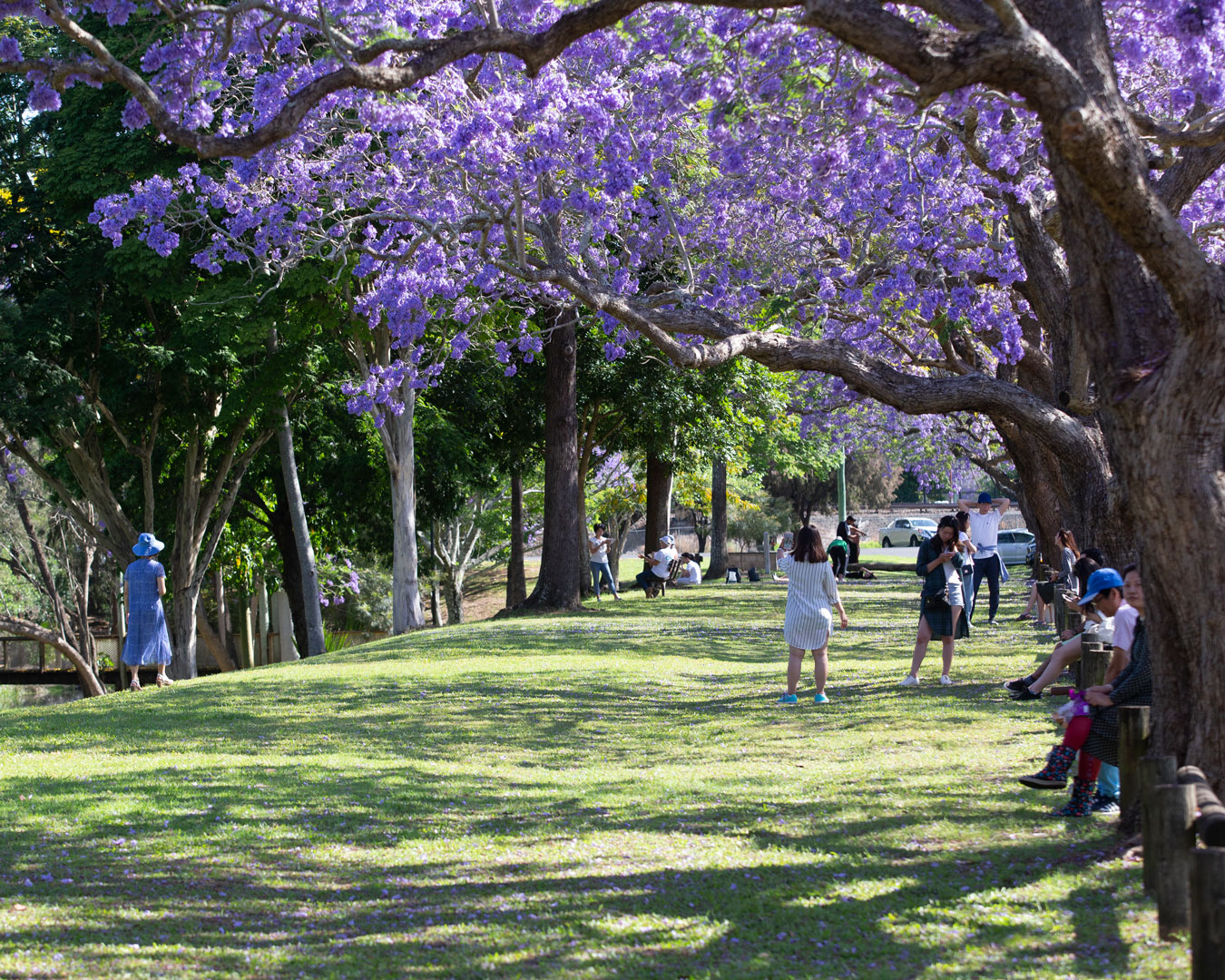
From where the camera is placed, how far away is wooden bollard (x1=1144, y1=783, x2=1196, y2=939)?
4.57 m

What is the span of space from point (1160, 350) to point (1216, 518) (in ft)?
2.77

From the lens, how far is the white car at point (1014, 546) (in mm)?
48406

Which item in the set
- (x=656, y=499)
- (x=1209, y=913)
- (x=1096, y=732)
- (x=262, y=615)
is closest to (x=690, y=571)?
(x=656, y=499)

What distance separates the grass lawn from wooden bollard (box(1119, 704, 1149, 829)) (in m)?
0.31

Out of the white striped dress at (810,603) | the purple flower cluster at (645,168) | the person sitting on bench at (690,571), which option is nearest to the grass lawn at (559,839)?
the white striped dress at (810,603)

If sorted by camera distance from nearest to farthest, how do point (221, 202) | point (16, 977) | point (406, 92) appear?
1. point (16, 977)
2. point (406, 92)
3. point (221, 202)

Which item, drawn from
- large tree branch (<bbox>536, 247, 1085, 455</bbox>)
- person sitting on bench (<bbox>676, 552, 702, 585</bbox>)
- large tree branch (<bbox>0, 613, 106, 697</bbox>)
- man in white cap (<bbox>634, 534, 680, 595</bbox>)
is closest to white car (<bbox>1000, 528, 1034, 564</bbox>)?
person sitting on bench (<bbox>676, 552, 702, 585</bbox>)

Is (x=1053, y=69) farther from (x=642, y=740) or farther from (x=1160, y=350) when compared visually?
(x=642, y=740)

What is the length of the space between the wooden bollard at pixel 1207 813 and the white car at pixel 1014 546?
147 ft

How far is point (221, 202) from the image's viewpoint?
1469 centimetres

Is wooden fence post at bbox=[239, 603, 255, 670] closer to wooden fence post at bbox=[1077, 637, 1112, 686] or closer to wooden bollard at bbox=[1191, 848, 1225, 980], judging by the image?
wooden fence post at bbox=[1077, 637, 1112, 686]

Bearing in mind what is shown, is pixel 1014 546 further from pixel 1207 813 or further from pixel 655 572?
pixel 1207 813

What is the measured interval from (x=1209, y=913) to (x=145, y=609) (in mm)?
13295

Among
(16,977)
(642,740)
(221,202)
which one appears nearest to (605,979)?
(16,977)
